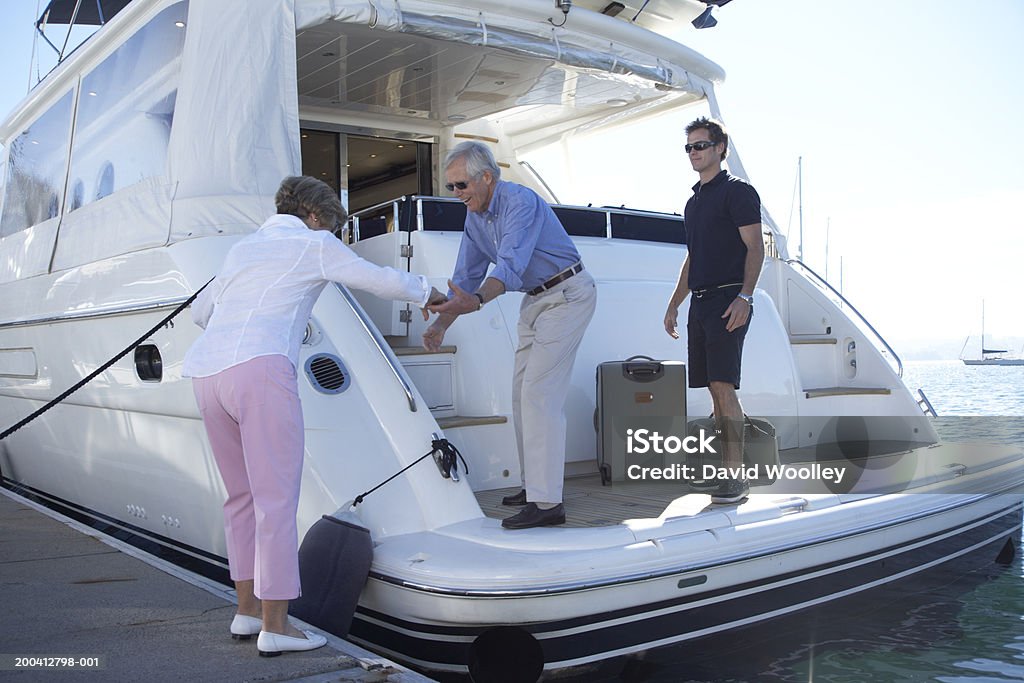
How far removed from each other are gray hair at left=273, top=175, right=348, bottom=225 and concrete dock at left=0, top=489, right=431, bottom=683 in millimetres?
1368

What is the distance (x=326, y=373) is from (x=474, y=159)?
1.02 meters

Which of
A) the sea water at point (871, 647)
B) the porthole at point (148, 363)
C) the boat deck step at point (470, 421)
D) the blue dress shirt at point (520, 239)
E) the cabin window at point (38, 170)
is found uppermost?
the cabin window at point (38, 170)

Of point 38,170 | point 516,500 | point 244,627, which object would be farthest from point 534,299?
point 38,170

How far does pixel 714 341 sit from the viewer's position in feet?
13.4

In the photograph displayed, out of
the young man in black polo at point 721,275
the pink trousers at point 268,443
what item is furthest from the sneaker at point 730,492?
the pink trousers at point 268,443

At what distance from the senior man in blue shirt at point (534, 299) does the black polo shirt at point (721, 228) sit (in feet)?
2.09

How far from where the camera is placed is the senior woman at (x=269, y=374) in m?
2.80

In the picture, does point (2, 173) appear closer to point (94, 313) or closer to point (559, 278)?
point (94, 313)

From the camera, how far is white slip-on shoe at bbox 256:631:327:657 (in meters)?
2.82

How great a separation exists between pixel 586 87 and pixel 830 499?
3.44 meters

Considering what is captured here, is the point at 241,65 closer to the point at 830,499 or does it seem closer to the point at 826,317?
the point at 830,499

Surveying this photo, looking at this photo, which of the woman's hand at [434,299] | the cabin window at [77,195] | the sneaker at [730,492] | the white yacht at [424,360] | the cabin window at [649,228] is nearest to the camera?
the white yacht at [424,360]

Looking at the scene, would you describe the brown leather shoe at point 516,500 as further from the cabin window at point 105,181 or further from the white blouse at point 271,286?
the cabin window at point 105,181

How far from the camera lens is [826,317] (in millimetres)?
6535
